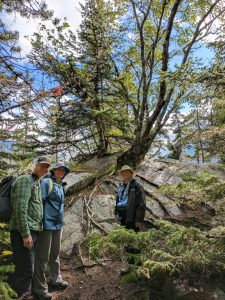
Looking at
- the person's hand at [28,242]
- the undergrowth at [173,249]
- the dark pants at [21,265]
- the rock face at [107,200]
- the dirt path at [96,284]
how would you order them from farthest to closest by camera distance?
the rock face at [107,200] < the dirt path at [96,284] < the dark pants at [21,265] < the person's hand at [28,242] < the undergrowth at [173,249]

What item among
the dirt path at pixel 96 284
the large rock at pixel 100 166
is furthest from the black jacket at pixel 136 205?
the large rock at pixel 100 166

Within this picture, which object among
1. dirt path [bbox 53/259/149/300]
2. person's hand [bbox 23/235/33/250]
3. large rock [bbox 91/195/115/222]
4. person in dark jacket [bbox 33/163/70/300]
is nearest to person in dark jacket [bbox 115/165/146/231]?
dirt path [bbox 53/259/149/300]

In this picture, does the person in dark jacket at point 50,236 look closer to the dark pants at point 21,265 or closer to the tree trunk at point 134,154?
the dark pants at point 21,265

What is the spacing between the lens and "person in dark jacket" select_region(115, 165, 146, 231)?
648 cm

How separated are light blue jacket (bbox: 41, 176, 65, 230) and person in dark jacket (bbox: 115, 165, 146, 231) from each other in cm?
145

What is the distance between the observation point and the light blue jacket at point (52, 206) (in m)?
5.79

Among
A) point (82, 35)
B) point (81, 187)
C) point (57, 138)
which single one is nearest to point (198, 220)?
point (81, 187)

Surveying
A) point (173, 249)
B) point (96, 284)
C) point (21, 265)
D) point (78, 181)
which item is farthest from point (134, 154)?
point (21, 265)

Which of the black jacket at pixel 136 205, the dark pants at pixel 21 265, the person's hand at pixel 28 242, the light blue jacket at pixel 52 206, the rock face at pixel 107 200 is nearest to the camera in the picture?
the person's hand at pixel 28 242

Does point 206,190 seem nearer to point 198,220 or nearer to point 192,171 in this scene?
point 198,220

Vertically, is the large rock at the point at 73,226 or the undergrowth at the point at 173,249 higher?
the undergrowth at the point at 173,249

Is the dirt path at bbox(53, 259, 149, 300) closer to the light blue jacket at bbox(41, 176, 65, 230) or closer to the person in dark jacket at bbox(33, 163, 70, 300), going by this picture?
the person in dark jacket at bbox(33, 163, 70, 300)

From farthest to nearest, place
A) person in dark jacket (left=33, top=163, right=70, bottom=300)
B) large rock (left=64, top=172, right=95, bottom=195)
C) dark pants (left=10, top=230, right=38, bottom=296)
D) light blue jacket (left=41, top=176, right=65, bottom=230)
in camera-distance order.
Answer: large rock (left=64, top=172, right=95, bottom=195) → light blue jacket (left=41, top=176, right=65, bottom=230) → person in dark jacket (left=33, top=163, right=70, bottom=300) → dark pants (left=10, top=230, right=38, bottom=296)

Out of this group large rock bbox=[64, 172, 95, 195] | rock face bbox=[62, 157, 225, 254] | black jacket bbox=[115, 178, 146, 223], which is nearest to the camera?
black jacket bbox=[115, 178, 146, 223]
